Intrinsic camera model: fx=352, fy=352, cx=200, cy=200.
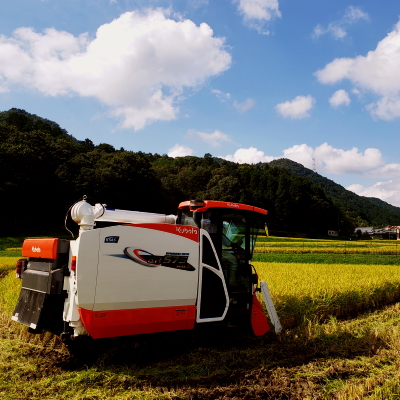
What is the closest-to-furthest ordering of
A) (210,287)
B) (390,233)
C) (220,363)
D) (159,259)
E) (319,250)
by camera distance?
(159,259), (220,363), (210,287), (319,250), (390,233)

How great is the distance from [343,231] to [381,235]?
15479mm

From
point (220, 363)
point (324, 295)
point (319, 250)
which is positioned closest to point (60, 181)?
point (319, 250)

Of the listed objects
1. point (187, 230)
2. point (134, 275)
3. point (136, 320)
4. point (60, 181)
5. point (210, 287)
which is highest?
point (60, 181)

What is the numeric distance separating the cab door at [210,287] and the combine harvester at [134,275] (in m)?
0.02

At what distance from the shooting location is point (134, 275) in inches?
199

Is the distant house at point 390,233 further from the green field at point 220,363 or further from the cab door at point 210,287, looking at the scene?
the cab door at point 210,287

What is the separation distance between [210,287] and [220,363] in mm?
1207

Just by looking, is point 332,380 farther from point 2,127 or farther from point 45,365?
point 2,127

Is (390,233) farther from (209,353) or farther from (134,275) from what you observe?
(134,275)

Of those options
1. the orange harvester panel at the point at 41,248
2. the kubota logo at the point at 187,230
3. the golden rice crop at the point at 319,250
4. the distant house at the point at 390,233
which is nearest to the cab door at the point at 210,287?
the kubota logo at the point at 187,230

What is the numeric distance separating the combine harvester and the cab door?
0.02 m

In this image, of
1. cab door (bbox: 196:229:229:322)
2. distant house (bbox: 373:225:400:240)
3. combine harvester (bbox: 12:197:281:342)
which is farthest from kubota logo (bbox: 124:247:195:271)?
distant house (bbox: 373:225:400:240)

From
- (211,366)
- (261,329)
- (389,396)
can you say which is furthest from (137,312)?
(389,396)

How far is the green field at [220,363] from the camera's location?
4.66 meters
